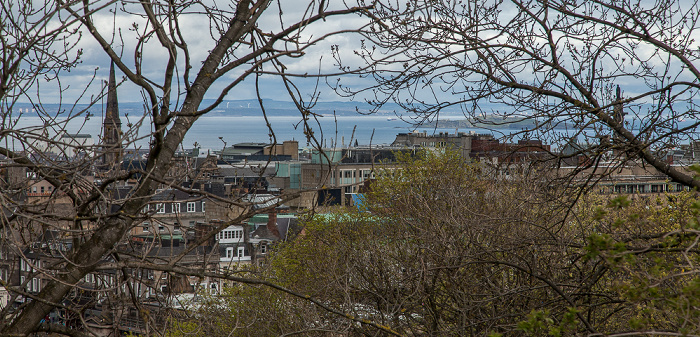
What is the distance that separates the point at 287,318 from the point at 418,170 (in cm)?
1265

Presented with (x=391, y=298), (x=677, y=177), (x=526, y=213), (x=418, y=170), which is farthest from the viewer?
(x=418, y=170)

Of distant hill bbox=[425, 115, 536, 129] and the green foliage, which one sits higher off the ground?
distant hill bbox=[425, 115, 536, 129]

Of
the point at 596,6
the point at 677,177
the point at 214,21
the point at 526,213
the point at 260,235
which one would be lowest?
the point at 260,235

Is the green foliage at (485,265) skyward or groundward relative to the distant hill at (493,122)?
groundward

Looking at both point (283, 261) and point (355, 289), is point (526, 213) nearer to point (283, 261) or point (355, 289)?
point (355, 289)

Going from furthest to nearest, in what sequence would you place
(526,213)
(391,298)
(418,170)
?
(418,170)
(391,298)
(526,213)

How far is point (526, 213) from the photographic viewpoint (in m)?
12.2

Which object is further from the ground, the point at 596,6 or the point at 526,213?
the point at 596,6

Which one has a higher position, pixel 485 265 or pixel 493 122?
pixel 493 122

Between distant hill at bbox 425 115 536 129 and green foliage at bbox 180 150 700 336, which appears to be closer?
green foliage at bbox 180 150 700 336

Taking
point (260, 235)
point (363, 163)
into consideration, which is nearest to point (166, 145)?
point (260, 235)

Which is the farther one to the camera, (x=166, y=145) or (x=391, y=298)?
(x=391, y=298)

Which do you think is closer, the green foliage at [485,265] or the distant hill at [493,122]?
the green foliage at [485,265]

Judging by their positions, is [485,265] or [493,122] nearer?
[493,122]
